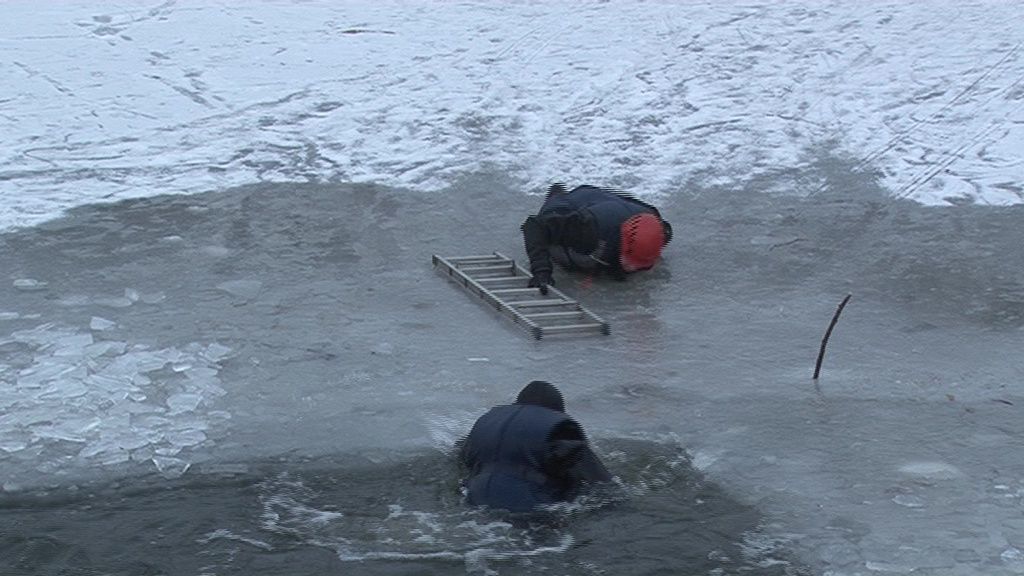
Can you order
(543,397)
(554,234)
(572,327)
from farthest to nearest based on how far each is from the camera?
(554,234), (572,327), (543,397)

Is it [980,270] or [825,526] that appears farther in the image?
[980,270]

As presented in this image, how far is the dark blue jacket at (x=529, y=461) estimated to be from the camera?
21.6 ft

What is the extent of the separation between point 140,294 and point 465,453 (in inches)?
145

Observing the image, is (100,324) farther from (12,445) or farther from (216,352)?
(12,445)

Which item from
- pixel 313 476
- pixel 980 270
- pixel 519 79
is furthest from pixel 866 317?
pixel 519 79

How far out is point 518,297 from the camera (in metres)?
9.95

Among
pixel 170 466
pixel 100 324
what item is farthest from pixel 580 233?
pixel 170 466

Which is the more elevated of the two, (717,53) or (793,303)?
(717,53)

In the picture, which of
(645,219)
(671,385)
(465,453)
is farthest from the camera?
(645,219)

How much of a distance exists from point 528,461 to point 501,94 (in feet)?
26.6

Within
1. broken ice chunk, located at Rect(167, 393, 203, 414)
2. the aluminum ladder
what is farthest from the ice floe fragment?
broken ice chunk, located at Rect(167, 393, 203, 414)

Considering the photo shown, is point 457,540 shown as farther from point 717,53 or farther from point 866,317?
point 717,53

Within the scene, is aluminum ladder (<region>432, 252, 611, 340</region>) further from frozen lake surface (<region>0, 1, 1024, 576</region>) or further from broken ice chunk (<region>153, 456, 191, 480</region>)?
broken ice chunk (<region>153, 456, 191, 480</region>)

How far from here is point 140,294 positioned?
9742 millimetres
